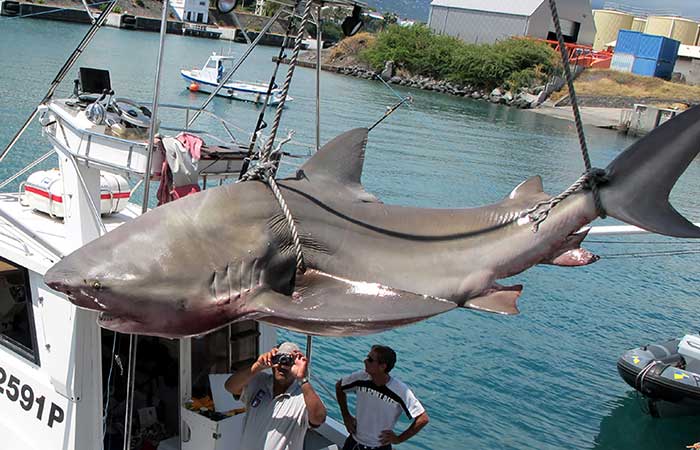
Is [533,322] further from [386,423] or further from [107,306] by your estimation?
[107,306]

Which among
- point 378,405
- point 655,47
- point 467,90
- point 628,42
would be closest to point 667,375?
point 378,405

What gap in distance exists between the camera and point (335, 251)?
10.5 ft

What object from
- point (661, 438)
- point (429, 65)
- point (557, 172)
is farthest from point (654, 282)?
point (429, 65)

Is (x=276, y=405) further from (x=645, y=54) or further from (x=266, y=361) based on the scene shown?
(x=645, y=54)

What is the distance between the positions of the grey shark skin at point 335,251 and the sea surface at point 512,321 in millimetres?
4482

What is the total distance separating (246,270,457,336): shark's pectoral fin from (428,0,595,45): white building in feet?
283

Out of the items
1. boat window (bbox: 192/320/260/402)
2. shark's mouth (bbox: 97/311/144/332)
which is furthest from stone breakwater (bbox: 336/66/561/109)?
shark's mouth (bbox: 97/311/144/332)

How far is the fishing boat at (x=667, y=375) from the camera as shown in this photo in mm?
13164

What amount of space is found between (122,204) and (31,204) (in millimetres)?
772

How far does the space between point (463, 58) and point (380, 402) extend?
234 ft

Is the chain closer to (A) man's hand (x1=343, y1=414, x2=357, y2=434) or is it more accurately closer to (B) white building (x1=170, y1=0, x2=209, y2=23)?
(A) man's hand (x1=343, y1=414, x2=357, y2=434)

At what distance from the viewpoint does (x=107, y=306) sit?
2844 mm

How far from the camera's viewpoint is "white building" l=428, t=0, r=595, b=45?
285 feet

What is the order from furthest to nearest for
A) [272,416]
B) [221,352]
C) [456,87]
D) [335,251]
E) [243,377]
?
[456,87] < [221,352] < [272,416] < [243,377] < [335,251]
